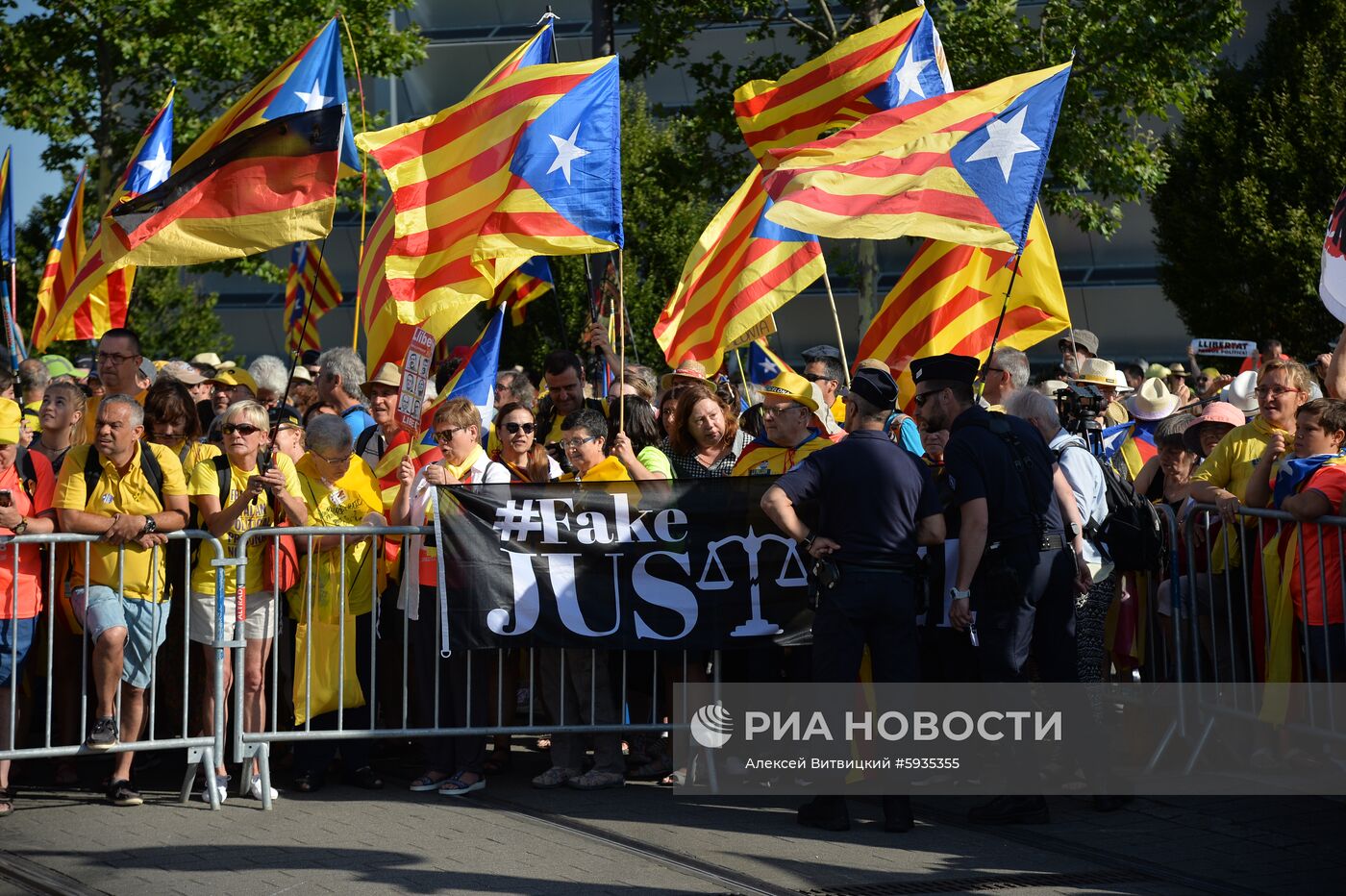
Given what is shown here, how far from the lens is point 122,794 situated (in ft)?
24.0

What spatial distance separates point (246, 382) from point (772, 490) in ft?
25.5

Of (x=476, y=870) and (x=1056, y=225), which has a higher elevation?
(x=1056, y=225)

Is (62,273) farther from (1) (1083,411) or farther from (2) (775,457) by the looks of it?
(1) (1083,411)

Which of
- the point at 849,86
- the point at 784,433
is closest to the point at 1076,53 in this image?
the point at 849,86

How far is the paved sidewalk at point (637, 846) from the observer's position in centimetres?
602

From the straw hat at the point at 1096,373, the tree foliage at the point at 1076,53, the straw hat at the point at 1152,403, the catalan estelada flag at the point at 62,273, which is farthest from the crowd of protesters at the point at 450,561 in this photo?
the tree foliage at the point at 1076,53

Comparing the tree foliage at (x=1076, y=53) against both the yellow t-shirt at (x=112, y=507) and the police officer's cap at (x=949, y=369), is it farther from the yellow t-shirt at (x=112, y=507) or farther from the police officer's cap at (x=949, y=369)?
the yellow t-shirt at (x=112, y=507)

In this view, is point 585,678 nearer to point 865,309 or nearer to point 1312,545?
point 1312,545

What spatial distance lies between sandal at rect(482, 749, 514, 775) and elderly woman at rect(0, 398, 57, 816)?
2.31 m

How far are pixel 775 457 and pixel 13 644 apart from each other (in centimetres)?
376

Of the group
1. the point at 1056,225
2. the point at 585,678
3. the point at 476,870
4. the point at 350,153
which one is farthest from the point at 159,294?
the point at 476,870

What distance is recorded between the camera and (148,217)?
830 centimetres

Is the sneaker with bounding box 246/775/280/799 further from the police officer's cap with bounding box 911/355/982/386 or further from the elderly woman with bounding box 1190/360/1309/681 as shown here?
the elderly woman with bounding box 1190/360/1309/681

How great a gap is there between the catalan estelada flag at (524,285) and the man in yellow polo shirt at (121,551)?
400 cm
